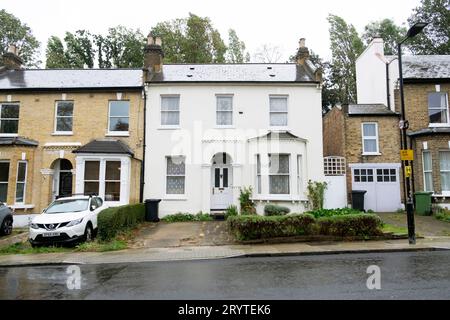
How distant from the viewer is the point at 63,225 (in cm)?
1164

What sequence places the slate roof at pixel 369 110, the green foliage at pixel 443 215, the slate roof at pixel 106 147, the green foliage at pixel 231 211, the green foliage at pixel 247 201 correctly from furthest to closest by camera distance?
the slate roof at pixel 369 110 → the green foliage at pixel 231 211 → the green foliage at pixel 247 201 → the slate roof at pixel 106 147 → the green foliage at pixel 443 215

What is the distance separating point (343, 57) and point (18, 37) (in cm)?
3595

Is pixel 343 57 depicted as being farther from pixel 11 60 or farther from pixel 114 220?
pixel 114 220

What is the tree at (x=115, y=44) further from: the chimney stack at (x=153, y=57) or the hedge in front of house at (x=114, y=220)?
the hedge in front of house at (x=114, y=220)

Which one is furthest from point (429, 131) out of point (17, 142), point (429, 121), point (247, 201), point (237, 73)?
point (17, 142)

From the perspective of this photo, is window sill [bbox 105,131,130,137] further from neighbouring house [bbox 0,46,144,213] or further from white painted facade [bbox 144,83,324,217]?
white painted facade [bbox 144,83,324,217]

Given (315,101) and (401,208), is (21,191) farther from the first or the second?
(401,208)

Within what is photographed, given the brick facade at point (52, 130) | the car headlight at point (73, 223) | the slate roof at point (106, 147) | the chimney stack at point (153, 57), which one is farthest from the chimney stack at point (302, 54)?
the car headlight at point (73, 223)

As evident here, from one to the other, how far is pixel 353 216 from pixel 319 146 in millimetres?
6724

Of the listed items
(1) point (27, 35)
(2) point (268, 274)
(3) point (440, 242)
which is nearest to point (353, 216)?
(3) point (440, 242)

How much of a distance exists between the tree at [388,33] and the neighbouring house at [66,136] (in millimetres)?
31932

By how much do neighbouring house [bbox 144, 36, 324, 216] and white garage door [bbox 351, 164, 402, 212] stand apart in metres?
2.92

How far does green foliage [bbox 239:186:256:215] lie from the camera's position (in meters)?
16.9

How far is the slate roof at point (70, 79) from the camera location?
18703 mm
